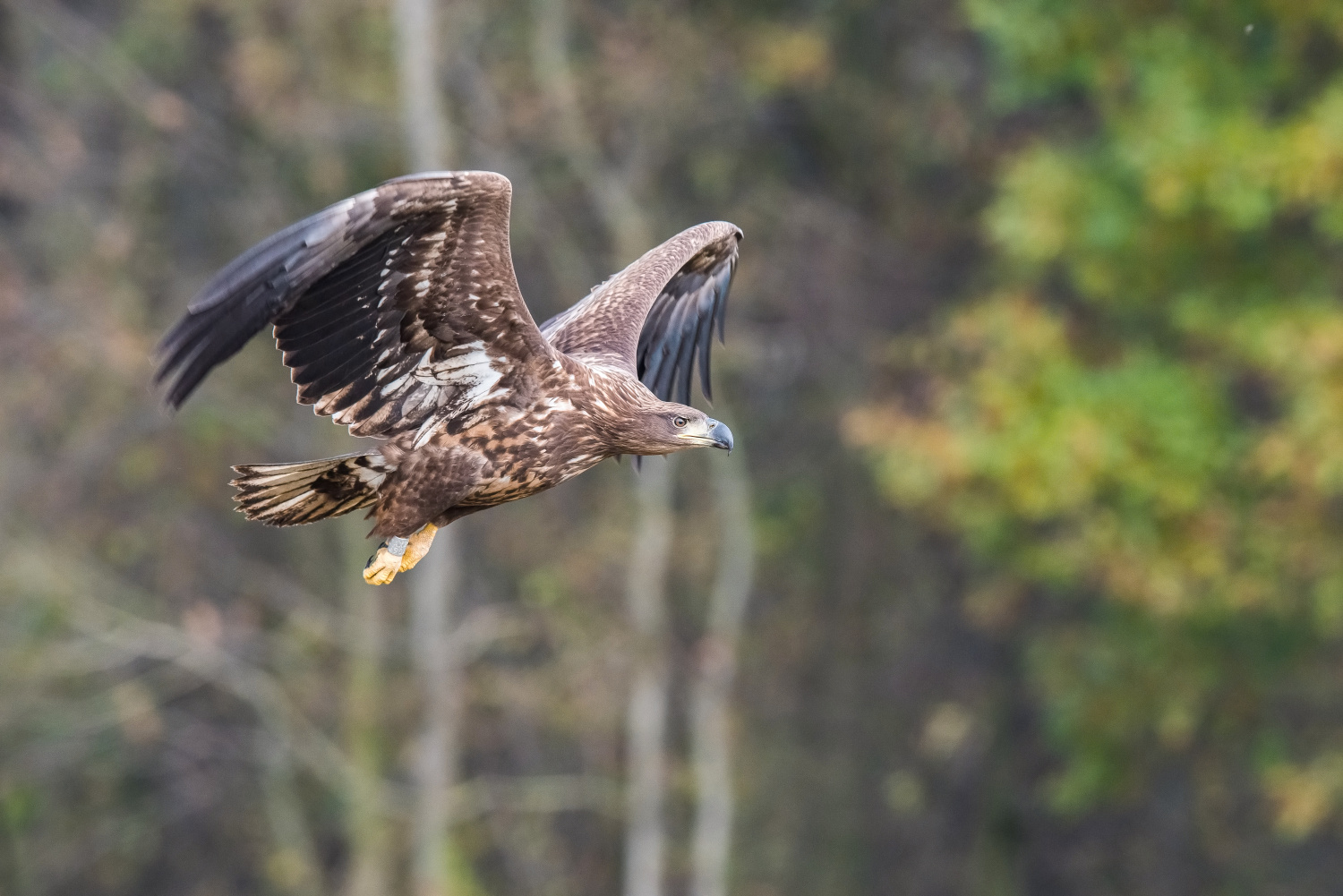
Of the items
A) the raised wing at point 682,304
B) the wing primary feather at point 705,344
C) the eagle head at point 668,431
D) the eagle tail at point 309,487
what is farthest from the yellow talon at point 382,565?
the wing primary feather at point 705,344

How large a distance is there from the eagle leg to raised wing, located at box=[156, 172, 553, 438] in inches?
14.2

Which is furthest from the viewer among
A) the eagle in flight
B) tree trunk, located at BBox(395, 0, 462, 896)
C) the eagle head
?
tree trunk, located at BBox(395, 0, 462, 896)

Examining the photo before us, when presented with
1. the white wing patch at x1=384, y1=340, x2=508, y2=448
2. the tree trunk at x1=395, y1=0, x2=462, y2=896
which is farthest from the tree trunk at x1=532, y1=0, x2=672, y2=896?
the white wing patch at x1=384, y1=340, x2=508, y2=448

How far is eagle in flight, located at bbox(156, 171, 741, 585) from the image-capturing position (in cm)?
709

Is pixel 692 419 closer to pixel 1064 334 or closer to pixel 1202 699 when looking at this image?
pixel 1064 334

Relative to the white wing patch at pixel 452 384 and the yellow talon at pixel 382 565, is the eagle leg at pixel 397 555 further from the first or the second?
the white wing patch at pixel 452 384

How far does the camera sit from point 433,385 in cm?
745

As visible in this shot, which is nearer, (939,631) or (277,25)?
(277,25)

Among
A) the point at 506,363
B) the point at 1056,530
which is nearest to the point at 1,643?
the point at 1056,530

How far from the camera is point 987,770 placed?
20.6 m

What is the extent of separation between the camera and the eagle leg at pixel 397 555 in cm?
758

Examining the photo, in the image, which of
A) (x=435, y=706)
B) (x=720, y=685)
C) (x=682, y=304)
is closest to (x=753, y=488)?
(x=720, y=685)

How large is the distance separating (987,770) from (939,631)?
1270 millimetres

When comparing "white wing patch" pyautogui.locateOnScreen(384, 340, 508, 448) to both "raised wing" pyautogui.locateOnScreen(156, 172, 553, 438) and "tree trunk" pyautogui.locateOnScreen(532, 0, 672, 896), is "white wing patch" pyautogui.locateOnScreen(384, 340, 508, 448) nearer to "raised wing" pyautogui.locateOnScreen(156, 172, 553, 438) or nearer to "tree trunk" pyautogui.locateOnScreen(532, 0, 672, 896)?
"raised wing" pyautogui.locateOnScreen(156, 172, 553, 438)
